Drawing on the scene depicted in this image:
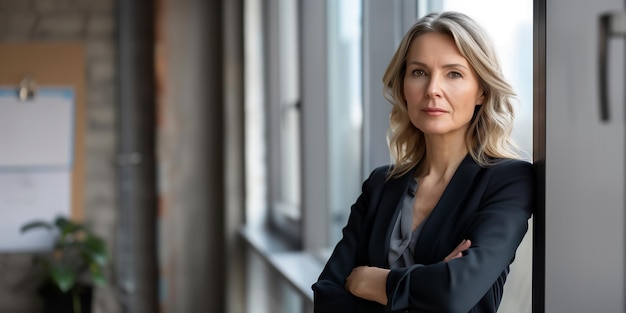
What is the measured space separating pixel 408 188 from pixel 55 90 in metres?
4.09

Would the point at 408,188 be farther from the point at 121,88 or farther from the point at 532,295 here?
the point at 121,88

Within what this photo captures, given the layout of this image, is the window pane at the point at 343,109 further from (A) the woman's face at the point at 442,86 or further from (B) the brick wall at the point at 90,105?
(B) the brick wall at the point at 90,105

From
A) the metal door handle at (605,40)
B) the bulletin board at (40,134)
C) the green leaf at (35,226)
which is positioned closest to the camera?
the metal door handle at (605,40)

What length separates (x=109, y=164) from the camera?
208 inches

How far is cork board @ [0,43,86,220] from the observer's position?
508 cm

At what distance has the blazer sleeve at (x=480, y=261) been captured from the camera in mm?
1283

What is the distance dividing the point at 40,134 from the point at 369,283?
417 cm

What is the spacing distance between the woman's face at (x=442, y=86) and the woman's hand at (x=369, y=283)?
30 centimetres

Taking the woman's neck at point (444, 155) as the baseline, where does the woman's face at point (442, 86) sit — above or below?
above

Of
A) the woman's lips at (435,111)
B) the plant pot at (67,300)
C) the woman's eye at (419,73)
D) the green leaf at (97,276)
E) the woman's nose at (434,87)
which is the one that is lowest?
the plant pot at (67,300)

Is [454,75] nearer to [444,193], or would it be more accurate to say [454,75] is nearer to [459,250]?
[444,193]

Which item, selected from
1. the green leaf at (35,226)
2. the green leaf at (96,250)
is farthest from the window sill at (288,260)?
the green leaf at (35,226)

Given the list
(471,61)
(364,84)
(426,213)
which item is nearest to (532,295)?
(426,213)

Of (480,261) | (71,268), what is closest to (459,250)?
(480,261)
